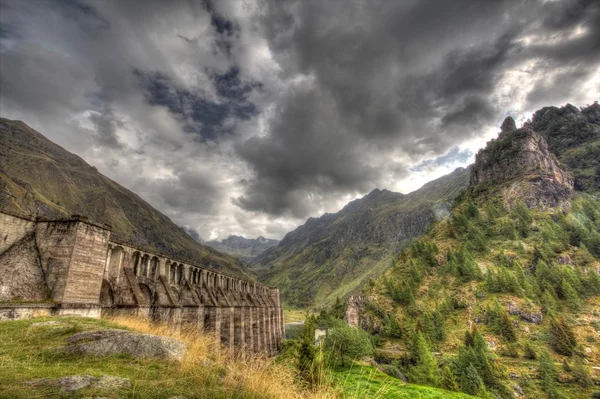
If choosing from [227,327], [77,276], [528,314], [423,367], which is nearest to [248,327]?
[227,327]

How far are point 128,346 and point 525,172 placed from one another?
657ft

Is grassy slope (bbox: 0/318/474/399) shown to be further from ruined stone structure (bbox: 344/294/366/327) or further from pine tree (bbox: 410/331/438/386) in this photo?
ruined stone structure (bbox: 344/294/366/327)

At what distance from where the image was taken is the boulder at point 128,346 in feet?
26.0

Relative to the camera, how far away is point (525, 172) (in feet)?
514

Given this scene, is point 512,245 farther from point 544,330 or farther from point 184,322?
point 184,322

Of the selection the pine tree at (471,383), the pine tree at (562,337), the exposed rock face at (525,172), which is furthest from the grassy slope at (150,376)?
the exposed rock face at (525,172)

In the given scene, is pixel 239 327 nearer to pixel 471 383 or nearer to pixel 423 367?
pixel 423 367

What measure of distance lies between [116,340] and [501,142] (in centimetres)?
22255

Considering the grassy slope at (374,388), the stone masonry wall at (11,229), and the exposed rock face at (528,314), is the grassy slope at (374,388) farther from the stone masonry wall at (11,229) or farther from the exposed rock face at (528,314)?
the exposed rock face at (528,314)

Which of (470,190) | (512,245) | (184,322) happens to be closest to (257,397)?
(184,322)

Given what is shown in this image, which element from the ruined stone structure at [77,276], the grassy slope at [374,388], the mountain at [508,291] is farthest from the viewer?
the mountain at [508,291]

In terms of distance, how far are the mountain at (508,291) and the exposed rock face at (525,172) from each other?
581mm

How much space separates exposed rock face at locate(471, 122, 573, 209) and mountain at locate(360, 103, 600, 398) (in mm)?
581

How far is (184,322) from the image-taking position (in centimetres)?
2941
